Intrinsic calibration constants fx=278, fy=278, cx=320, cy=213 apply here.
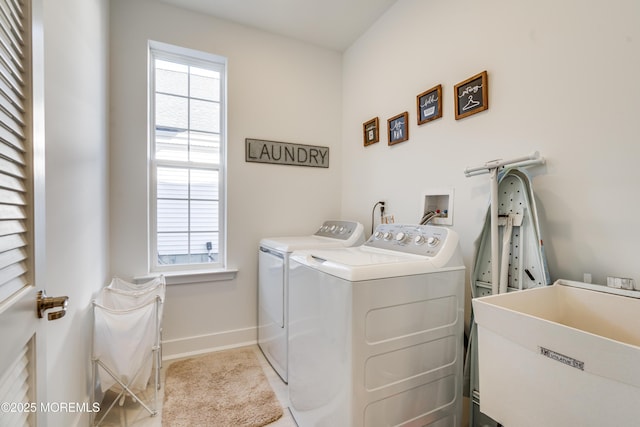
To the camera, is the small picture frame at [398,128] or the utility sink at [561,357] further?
the small picture frame at [398,128]

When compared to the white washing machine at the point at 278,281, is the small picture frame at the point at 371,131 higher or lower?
higher

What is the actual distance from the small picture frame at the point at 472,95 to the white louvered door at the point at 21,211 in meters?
1.85

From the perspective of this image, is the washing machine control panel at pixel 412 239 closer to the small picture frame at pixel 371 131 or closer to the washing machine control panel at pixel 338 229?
the washing machine control panel at pixel 338 229

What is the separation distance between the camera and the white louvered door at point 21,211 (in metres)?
0.57

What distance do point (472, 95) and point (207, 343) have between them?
2.72 meters

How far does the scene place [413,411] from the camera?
4.19 feet

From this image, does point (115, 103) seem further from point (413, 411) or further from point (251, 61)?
point (413, 411)

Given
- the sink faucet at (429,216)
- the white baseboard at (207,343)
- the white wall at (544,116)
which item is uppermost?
the white wall at (544,116)

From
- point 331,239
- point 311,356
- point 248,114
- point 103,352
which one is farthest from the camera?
point 248,114

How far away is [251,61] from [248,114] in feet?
1.64

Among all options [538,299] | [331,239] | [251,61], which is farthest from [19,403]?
[251,61]

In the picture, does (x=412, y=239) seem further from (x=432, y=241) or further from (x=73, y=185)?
(x=73, y=185)

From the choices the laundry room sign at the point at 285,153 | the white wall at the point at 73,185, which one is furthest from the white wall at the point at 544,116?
the white wall at the point at 73,185

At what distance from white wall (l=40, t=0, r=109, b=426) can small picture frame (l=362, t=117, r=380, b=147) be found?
78.5 inches
